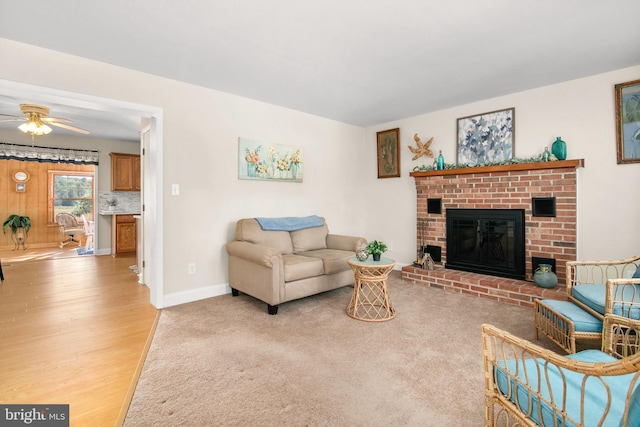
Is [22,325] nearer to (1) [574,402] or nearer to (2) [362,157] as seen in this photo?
(1) [574,402]

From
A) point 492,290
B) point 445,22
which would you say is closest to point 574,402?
point 445,22

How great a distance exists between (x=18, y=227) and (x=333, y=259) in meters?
7.63

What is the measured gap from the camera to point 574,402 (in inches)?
41.9

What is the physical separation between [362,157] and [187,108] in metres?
3.00

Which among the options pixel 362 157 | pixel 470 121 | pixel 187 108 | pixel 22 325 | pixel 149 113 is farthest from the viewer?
pixel 362 157

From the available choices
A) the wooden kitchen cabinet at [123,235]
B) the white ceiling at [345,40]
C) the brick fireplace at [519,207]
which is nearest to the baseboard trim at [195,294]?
the white ceiling at [345,40]

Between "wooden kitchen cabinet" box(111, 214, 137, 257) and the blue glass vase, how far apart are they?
7.01 metres

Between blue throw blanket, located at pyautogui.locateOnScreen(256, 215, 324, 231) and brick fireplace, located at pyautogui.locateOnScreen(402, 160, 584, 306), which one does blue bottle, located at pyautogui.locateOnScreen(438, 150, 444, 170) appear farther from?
blue throw blanket, located at pyautogui.locateOnScreen(256, 215, 324, 231)

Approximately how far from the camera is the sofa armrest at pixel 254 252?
3008 millimetres

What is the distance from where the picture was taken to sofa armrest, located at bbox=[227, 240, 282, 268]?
3.01 meters

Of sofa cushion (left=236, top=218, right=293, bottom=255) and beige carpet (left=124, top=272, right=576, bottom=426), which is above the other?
sofa cushion (left=236, top=218, right=293, bottom=255)

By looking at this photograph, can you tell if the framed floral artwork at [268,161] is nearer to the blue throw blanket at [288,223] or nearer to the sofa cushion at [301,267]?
the blue throw blanket at [288,223]

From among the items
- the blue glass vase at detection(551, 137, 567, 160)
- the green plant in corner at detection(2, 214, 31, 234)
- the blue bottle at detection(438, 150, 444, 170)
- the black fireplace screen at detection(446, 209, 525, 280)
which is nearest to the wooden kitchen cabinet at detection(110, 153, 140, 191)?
the green plant in corner at detection(2, 214, 31, 234)

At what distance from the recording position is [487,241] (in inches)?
160
